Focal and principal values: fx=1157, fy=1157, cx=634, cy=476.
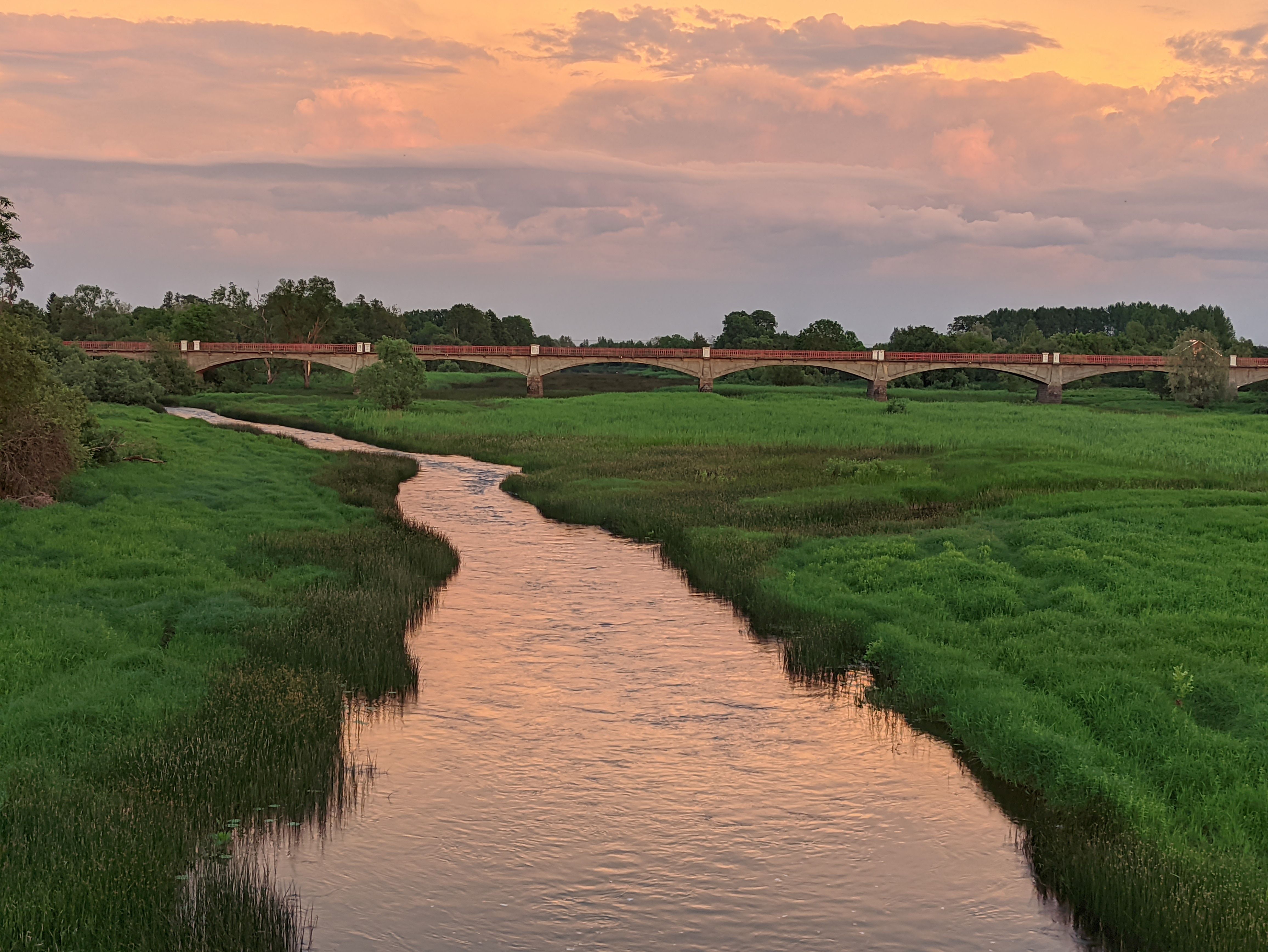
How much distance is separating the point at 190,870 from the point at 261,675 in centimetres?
658

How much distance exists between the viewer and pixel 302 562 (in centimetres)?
2878

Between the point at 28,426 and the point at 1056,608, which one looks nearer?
the point at 1056,608

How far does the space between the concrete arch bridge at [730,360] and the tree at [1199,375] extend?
399 cm

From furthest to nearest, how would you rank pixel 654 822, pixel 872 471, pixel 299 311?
pixel 299 311, pixel 872 471, pixel 654 822

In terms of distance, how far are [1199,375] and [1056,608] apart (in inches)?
4688

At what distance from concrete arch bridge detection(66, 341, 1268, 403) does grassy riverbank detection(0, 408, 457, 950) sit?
10489 centimetres

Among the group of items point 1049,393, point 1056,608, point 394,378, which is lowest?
point 1056,608

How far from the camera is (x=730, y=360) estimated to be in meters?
144

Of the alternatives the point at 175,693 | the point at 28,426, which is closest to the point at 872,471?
the point at 28,426

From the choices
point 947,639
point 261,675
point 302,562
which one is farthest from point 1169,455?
point 261,675

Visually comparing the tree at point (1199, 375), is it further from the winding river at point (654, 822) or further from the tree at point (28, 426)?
the tree at point (28, 426)

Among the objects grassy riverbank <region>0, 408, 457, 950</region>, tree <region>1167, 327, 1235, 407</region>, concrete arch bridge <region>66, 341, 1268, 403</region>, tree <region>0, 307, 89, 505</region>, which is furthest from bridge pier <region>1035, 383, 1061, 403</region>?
tree <region>0, 307, 89, 505</region>

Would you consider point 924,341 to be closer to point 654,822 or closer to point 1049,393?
point 1049,393

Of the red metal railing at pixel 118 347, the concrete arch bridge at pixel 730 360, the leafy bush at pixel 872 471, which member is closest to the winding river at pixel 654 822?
the leafy bush at pixel 872 471
